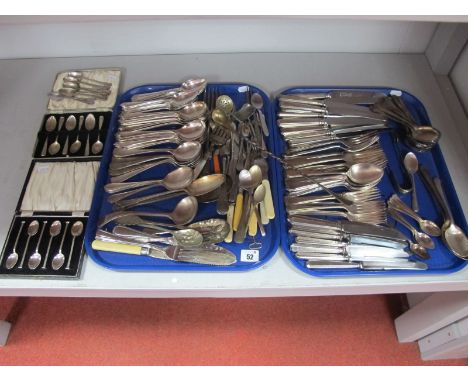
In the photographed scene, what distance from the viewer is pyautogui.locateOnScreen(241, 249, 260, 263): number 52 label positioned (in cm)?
72

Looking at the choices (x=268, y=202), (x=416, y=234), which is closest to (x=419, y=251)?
(x=416, y=234)

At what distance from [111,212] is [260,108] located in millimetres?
432

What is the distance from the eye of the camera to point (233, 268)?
0.71 m

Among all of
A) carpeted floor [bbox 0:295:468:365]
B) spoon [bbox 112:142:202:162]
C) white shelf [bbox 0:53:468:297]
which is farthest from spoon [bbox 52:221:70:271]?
carpeted floor [bbox 0:295:468:365]

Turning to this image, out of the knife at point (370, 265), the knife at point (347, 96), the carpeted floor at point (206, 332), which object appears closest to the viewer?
the knife at point (370, 265)

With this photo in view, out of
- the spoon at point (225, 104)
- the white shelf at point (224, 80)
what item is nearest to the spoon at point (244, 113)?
the spoon at point (225, 104)

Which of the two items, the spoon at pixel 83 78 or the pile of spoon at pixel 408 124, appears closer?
the pile of spoon at pixel 408 124

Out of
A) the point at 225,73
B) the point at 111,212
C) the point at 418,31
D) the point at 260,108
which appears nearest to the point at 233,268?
the point at 111,212

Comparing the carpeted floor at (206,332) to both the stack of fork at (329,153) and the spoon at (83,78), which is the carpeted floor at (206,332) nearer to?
the stack of fork at (329,153)

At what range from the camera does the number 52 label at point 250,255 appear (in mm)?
725

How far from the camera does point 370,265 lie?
71 centimetres

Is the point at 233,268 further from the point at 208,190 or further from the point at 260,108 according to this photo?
the point at 260,108

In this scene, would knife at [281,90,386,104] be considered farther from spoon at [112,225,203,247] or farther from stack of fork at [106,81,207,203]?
spoon at [112,225,203,247]

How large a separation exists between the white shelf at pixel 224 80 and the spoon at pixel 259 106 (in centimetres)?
7
